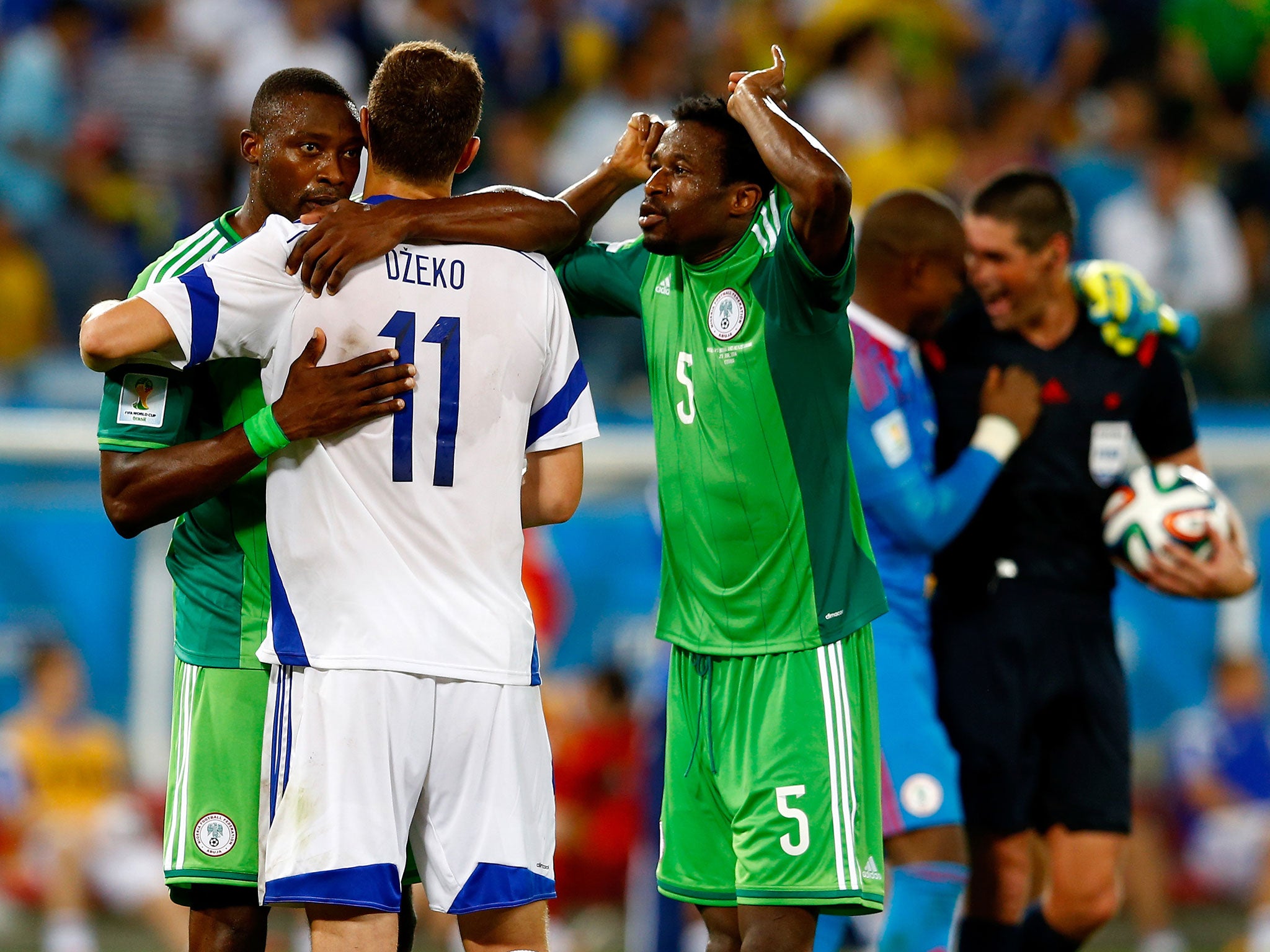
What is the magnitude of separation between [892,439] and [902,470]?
10cm

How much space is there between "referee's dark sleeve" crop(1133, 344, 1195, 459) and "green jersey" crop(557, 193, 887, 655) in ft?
5.80

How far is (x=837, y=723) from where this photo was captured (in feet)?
14.0

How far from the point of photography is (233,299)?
11.7ft

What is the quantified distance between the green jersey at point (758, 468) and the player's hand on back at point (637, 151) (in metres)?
0.35

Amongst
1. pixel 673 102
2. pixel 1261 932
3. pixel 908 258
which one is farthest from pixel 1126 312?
pixel 673 102

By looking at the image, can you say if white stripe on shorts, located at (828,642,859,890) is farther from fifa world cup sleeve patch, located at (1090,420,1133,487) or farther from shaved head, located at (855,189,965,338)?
fifa world cup sleeve patch, located at (1090,420,1133,487)

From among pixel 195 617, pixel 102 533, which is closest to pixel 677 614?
pixel 195 617

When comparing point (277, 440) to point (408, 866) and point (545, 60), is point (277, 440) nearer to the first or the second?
point (408, 866)

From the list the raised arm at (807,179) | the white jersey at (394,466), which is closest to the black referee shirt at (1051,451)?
the raised arm at (807,179)

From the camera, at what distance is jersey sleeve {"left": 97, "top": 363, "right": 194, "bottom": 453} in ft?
12.2

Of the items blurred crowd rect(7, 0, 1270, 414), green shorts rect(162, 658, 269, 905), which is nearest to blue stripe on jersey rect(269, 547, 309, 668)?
green shorts rect(162, 658, 269, 905)

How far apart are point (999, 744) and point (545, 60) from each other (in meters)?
7.59

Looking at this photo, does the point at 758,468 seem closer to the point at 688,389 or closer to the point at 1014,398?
the point at 688,389

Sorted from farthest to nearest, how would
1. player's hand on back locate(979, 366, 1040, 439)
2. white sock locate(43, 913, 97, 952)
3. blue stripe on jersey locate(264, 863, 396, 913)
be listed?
white sock locate(43, 913, 97, 952) → player's hand on back locate(979, 366, 1040, 439) → blue stripe on jersey locate(264, 863, 396, 913)
